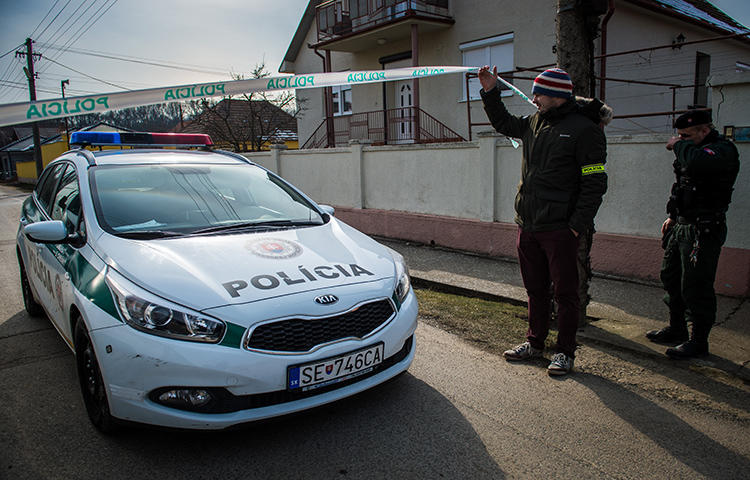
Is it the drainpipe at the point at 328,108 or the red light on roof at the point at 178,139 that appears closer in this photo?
the red light on roof at the point at 178,139

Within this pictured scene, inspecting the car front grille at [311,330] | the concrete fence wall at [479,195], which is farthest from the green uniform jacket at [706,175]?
the car front grille at [311,330]

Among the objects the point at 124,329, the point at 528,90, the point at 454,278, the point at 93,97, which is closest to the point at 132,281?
the point at 124,329

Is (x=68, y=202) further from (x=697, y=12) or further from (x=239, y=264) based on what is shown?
(x=697, y=12)

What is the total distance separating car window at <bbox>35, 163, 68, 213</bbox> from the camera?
4242mm

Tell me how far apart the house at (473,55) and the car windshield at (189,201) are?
7.83 metres

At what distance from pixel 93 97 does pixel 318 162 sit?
6316 millimetres

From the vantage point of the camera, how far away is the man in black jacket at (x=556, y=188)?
10.7 ft

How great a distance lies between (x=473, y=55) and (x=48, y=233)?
42.5 ft

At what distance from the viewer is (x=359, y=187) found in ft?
32.2

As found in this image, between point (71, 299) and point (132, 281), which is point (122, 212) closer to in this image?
point (71, 299)

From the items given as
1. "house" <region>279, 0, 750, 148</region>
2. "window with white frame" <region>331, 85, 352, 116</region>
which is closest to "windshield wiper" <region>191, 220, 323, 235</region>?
"house" <region>279, 0, 750, 148</region>

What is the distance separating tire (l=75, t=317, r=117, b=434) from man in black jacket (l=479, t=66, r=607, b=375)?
273 centimetres

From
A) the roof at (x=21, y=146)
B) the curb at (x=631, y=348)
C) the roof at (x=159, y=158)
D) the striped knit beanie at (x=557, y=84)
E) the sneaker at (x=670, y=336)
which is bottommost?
the curb at (x=631, y=348)

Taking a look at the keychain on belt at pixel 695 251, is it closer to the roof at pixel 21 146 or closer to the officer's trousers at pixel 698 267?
the officer's trousers at pixel 698 267
